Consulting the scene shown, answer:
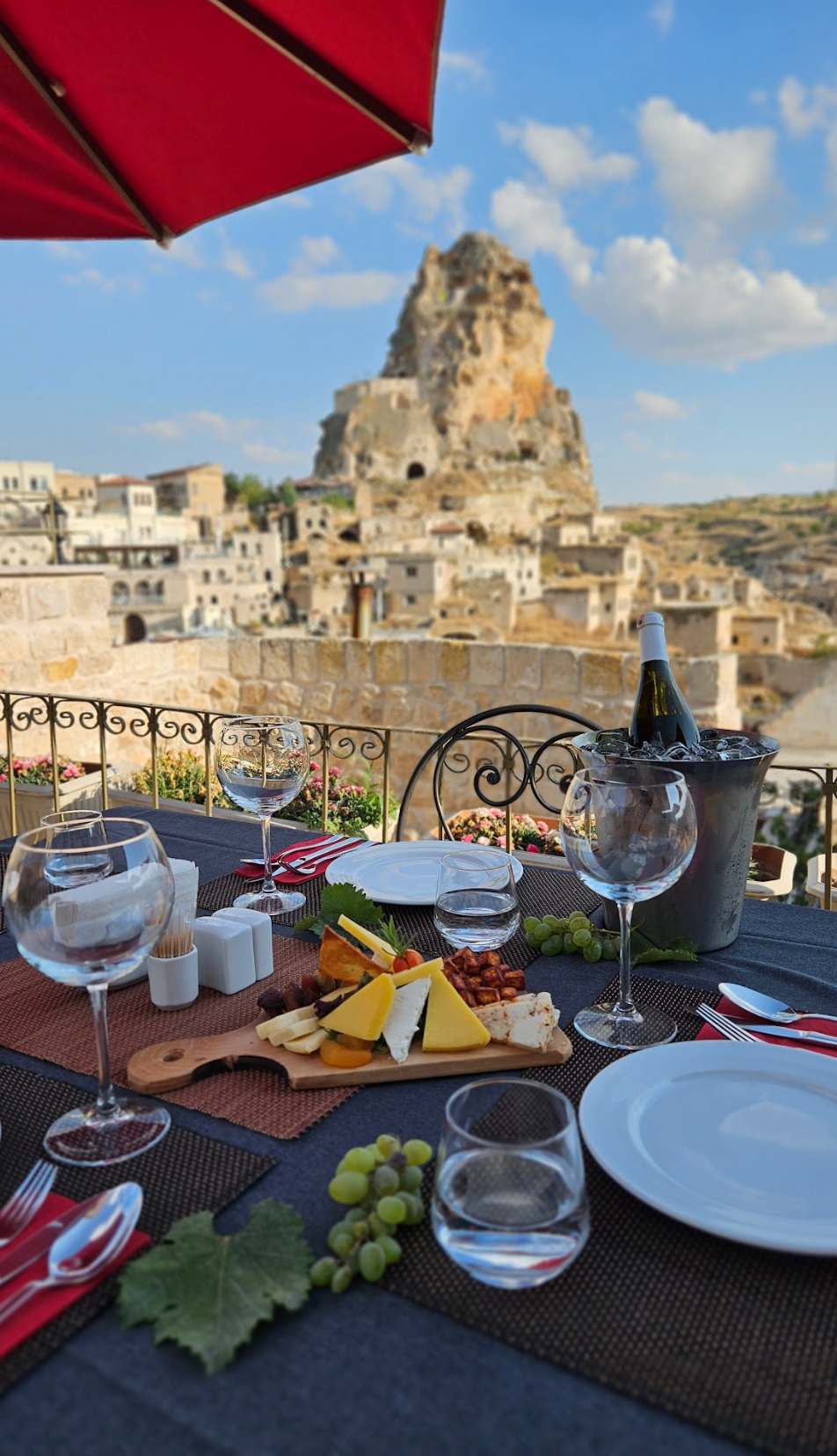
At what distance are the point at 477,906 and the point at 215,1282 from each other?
568 mm

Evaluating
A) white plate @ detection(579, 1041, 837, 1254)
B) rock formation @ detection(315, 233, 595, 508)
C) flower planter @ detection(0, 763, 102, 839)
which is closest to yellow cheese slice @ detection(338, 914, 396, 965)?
white plate @ detection(579, 1041, 837, 1254)

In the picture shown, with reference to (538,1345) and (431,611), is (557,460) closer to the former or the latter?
(431,611)

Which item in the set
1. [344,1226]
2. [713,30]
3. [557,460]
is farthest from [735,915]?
[557,460]

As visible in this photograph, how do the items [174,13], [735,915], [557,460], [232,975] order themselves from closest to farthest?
1. [232,975]
2. [735,915]
3. [174,13]
4. [557,460]

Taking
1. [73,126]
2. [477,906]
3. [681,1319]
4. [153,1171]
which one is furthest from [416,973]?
[73,126]

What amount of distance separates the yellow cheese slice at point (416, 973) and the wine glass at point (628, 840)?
0.18 m

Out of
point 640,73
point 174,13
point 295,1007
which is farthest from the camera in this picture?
point 640,73

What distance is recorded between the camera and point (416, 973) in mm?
923

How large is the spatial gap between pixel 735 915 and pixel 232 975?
67 cm

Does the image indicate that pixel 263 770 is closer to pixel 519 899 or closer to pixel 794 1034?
pixel 519 899

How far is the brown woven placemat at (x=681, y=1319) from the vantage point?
1.68 ft

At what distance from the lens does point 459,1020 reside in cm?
90

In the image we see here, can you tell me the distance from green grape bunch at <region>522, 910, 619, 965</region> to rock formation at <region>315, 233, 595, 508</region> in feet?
201

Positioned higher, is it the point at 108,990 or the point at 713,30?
the point at 713,30
